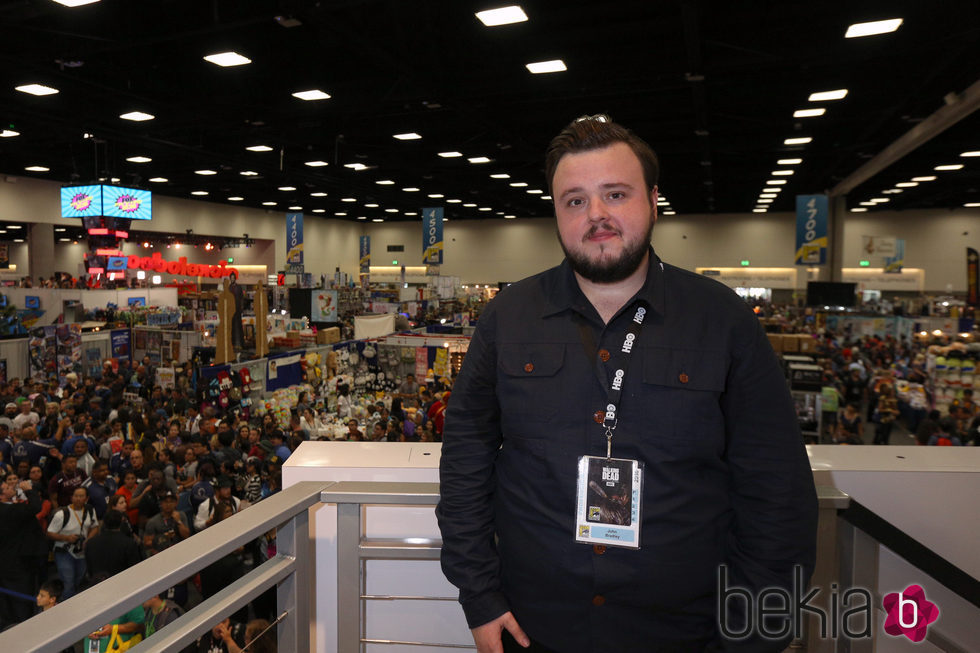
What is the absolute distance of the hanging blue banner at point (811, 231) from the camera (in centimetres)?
1706

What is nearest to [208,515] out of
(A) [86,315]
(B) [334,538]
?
(B) [334,538]

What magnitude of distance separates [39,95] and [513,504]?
1230 cm

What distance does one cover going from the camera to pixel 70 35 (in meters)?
7.61

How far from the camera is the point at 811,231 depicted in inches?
679

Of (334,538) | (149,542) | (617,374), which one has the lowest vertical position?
(149,542)

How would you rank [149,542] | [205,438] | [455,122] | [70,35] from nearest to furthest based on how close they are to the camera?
[149,542] < [70,35] < [205,438] < [455,122]

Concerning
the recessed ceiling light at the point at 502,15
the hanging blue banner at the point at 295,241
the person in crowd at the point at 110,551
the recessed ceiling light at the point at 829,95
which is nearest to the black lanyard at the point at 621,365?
the person in crowd at the point at 110,551

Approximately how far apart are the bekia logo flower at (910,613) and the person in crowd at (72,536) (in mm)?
6203

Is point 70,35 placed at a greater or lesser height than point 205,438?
greater

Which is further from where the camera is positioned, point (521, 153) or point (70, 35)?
point (521, 153)

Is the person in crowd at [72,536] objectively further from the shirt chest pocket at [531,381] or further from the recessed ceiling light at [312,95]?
the recessed ceiling light at [312,95]

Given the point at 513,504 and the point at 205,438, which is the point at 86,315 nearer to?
the point at 205,438

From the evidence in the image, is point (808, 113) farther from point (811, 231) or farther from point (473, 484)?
point (473, 484)

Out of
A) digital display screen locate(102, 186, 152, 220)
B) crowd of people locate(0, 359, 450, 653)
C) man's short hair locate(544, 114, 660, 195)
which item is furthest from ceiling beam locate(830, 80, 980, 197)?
digital display screen locate(102, 186, 152, 220)
